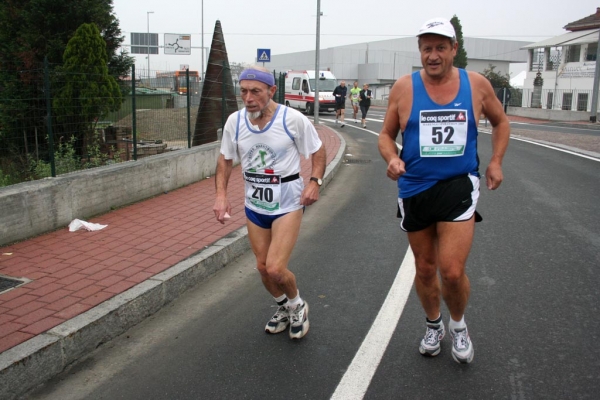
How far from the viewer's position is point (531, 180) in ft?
36.5

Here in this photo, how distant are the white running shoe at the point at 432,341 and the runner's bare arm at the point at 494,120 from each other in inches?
40.0

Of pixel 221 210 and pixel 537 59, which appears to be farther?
pixel 537 59

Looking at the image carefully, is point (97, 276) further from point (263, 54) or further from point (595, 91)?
point (595, 91)

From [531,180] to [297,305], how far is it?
27.3 feet

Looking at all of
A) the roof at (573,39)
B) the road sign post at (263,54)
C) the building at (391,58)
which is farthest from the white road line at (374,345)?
the building at (391,58)

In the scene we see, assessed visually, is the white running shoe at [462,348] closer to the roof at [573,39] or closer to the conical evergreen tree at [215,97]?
the conical evergreen tree at [215,97]

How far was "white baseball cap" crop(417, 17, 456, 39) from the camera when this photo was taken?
3354mm

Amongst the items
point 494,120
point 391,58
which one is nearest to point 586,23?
point 391,58

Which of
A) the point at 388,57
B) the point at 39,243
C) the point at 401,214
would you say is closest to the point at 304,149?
the point at 401,214

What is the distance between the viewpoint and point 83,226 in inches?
265

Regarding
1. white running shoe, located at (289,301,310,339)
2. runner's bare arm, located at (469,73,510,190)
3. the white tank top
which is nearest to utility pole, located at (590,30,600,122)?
runner's bare arm, located at (469,73,510,190)

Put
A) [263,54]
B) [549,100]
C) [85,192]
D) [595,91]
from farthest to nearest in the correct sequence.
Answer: [549,100] → [595,91] → [263,54] → [85,192]

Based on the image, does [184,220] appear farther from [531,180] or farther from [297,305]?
[531,180]

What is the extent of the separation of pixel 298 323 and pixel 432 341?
38.1 inches
